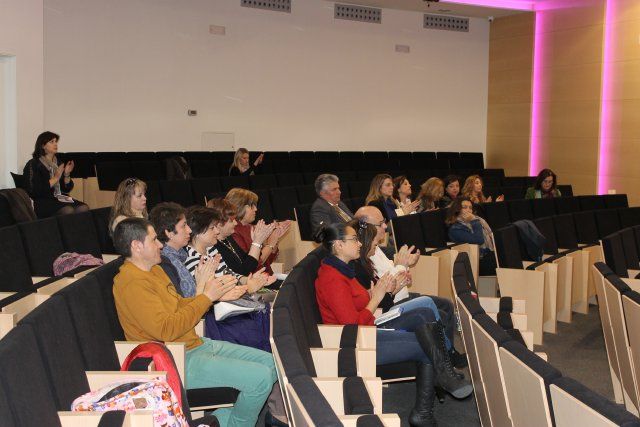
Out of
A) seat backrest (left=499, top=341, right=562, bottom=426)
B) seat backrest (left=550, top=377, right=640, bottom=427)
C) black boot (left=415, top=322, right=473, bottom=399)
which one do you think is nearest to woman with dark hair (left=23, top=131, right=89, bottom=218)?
black boot (left=415, top=322, right=473, bottom=399)

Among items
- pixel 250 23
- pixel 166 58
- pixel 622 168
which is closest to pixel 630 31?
pixel 622 168

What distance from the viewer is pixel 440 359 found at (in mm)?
3764

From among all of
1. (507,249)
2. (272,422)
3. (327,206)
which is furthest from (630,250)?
(272,422)

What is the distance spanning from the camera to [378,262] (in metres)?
4.80

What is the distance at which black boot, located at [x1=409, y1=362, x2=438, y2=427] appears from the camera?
12.3 ft

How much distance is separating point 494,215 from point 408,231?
1501 mm

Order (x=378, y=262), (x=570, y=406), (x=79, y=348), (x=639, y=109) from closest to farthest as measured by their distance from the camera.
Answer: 1. (x=570, y=406)
2. (x=79, y=348)
3. (x=378, y=262)
4. (x=639, y=109)

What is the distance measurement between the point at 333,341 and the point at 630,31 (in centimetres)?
935

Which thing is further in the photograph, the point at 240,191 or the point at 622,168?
the point at 622,168

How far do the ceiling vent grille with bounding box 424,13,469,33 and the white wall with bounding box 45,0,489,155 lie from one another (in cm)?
10

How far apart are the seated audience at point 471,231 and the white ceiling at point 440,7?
671 cm

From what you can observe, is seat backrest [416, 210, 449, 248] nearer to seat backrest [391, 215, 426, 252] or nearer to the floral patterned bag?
seat backrest [391, 215, 426, 252]

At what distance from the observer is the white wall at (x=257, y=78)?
10.6 m

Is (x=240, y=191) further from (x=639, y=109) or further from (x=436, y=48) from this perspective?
(x=436, y=48)
